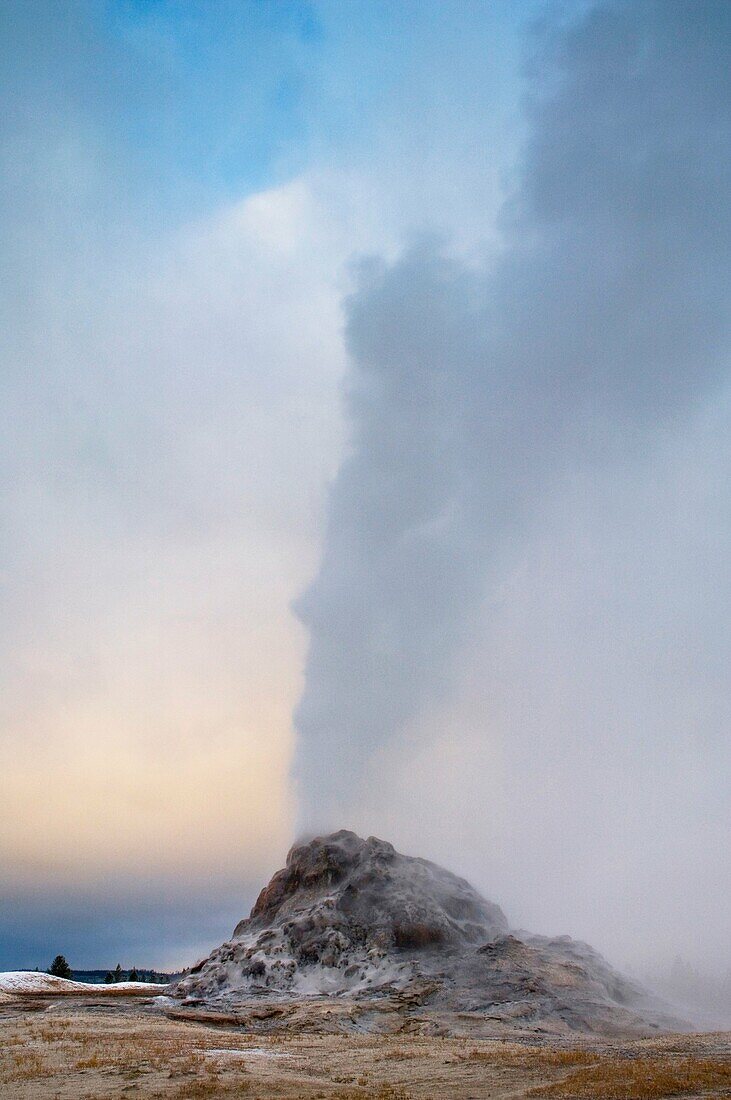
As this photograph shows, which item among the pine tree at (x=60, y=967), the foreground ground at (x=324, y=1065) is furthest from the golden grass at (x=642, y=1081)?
the pine tree at (x=60, y=967)

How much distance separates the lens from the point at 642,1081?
1101 inches

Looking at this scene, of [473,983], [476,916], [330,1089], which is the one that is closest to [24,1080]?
[330,1089]

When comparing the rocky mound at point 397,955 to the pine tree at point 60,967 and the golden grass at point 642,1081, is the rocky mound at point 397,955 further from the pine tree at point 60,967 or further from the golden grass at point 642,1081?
the pine tree at point 60,967

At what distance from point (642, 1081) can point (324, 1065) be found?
568 inches

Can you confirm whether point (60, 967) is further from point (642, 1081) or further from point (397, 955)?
point (642, 1081)

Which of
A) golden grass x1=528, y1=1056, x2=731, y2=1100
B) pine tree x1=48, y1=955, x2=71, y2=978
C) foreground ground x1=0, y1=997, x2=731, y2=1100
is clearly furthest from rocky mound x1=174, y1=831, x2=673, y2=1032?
pine tree x1=48, y1=955, x2=71, y2=978

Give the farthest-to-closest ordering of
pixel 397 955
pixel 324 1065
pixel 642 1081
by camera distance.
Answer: pixel 397 955 < pixel 324 1065 < pixel 642 1081

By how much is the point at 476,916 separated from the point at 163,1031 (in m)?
47.8

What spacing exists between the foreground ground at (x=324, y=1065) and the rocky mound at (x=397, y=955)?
38.1 ft

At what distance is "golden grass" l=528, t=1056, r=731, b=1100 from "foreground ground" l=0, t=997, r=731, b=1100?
44mm

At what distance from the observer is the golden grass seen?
2578cm

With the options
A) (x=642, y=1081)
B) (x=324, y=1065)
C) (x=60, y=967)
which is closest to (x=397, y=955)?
(x=324, y=1065)

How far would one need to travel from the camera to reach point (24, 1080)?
2925 centimetres

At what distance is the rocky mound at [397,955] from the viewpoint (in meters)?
57.9
